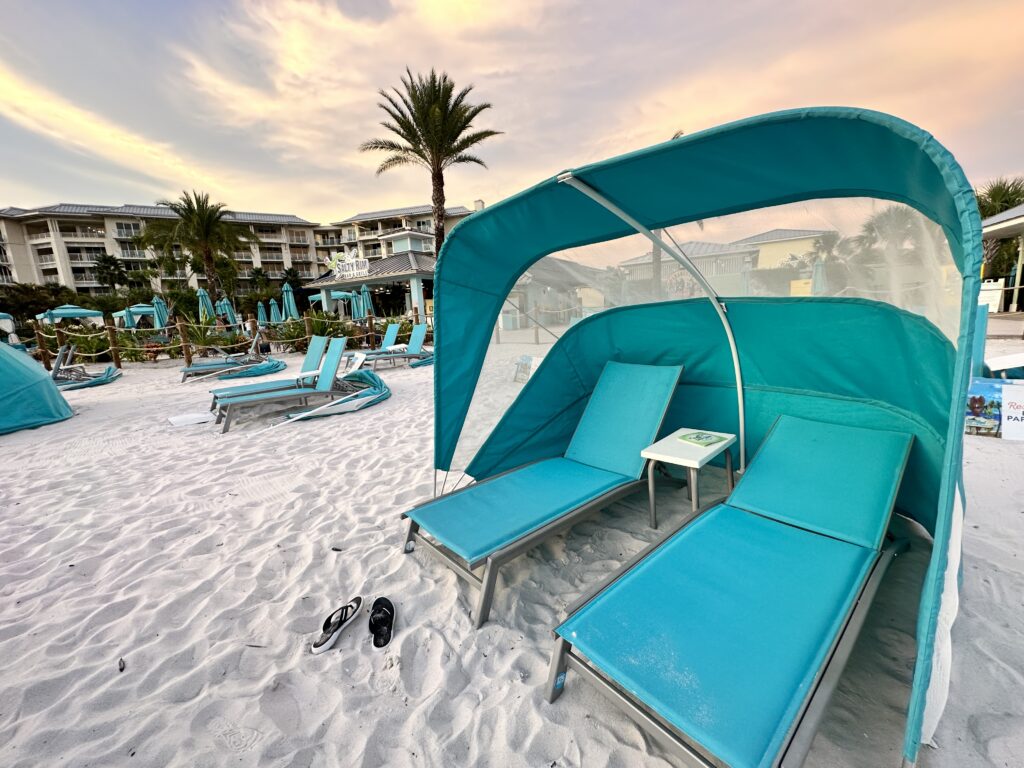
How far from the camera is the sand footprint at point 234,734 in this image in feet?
5.44

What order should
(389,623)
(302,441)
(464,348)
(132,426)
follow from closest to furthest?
(389,623) → (464,348) → (302,441) → (132,426)

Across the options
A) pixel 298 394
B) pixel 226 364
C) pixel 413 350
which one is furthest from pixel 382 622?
pixel 226 364

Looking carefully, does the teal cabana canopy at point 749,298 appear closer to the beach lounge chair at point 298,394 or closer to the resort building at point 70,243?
the beach lounge chair at point 298,394

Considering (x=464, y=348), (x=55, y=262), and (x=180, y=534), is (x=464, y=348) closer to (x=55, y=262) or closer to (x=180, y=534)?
(x=180, y=534)

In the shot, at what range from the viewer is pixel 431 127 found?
13742 millimetres

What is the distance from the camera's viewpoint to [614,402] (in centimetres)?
374

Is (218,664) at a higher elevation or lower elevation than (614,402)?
lower

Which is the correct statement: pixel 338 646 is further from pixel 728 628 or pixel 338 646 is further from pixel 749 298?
pixel 749 298

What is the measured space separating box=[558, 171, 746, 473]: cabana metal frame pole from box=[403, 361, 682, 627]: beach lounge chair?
0.48 metres

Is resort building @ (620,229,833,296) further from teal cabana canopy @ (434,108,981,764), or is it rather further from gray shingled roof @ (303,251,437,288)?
gray shingled roof @ (303,251,437,288)

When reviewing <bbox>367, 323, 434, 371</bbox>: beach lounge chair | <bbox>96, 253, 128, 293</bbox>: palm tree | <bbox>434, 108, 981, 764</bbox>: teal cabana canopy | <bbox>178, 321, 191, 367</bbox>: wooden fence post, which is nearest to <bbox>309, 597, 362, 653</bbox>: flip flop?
<bbox>434, 108, 981, 764</bbox>: teal cabana canopy

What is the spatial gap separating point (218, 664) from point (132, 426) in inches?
246

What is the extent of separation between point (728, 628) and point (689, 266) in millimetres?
2296

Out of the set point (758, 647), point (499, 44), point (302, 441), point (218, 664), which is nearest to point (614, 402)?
point (758, 647)
